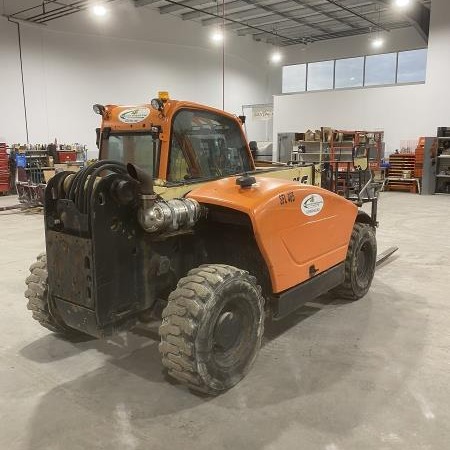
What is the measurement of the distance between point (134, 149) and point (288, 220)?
1.57 metres

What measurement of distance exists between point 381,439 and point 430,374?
2.88ft

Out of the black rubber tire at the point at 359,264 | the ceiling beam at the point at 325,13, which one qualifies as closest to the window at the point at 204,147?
the black rubber tire at the point at 359,264

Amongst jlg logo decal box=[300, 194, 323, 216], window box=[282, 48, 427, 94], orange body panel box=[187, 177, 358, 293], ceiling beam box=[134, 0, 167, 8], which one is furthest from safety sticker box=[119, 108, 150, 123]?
window box=[282, 48, 427, 94]

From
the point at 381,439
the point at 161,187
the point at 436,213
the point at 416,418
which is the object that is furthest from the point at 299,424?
the point at 436,213

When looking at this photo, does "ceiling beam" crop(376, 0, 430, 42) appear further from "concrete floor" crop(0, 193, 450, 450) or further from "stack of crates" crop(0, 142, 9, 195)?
"concrete floor" crop(0, 193, 450, 450)

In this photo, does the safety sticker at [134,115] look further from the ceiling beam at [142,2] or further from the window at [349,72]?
the window at [349,72]

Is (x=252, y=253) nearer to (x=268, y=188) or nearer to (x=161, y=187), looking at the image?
(x=268, y=188)

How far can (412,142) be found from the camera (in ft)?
50.0

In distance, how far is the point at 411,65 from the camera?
1795cm

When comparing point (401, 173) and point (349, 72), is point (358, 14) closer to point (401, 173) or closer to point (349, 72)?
point (349, 72)

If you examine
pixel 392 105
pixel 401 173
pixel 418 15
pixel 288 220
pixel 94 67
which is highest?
pixel 418 15

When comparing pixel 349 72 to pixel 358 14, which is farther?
pixel 349 72

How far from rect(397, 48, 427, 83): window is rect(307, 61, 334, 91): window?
119 inches

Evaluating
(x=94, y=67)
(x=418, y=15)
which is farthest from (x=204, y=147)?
(x=418, y=15)
